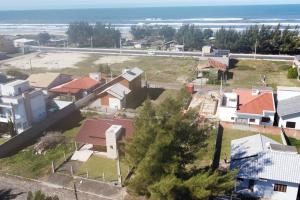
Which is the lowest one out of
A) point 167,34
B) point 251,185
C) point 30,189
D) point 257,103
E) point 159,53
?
point 30,189

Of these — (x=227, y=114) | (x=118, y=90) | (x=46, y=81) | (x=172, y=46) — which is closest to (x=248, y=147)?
(x=227, y=114)

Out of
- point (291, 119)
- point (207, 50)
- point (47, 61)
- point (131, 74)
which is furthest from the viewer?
point (207, 50)

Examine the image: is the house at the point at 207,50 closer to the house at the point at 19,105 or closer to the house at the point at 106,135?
the house at the point at 19,105

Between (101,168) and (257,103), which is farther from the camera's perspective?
(257,103)

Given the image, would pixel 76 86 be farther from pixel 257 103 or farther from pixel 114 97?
pixel 257 103

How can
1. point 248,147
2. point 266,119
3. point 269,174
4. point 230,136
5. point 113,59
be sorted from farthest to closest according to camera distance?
point 113,59, point 266,119, point 230,136, point 248,147, point 269,174

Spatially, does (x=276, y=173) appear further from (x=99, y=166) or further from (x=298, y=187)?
(x=99, y=166)

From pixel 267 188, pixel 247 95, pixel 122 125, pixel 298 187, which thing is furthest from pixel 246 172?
pixel 247 95

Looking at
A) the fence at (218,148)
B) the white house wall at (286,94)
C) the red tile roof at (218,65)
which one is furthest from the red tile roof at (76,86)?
the white house wall at (286,94)
